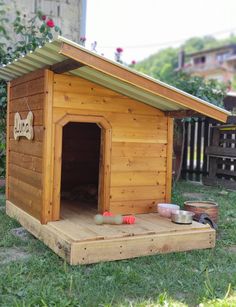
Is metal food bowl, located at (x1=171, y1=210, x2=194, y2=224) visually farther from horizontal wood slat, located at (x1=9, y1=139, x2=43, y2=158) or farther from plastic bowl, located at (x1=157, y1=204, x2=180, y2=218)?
horizontal wood slat, located at (x1=9, y1=139, x2=43, y2=158)

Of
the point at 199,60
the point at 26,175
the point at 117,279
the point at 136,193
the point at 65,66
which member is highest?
the point at 199,60

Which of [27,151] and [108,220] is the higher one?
[27,151]

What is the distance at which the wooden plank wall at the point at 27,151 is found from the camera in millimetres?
4273

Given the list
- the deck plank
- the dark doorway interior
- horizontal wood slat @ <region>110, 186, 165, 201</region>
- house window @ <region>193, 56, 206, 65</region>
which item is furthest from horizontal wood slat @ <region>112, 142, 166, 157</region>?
house window @ <region>193, 56, 206, 65</region>

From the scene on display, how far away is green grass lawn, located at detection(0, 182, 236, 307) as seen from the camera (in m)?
2.81

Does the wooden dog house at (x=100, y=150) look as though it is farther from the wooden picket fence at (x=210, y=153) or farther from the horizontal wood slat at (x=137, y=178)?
the wooden picket fence at (x=210, y=153)

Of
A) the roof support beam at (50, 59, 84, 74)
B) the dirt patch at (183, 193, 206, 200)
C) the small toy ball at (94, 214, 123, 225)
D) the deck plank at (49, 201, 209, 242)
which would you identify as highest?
the roof support beam at (50, 59, 84, 74)

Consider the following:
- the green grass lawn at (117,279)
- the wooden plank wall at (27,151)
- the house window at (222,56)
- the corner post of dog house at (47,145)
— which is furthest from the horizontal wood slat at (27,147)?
the house window at (222,56)

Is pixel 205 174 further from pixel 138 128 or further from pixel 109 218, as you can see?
pixel 109 218

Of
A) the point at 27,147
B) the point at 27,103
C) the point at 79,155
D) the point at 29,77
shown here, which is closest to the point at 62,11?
the point at 79,155

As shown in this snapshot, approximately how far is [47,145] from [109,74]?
101 cm

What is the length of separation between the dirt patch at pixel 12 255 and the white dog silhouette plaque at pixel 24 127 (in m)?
1.21

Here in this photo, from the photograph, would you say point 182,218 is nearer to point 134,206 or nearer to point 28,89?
point 134,206

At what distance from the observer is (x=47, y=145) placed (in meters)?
4.09
